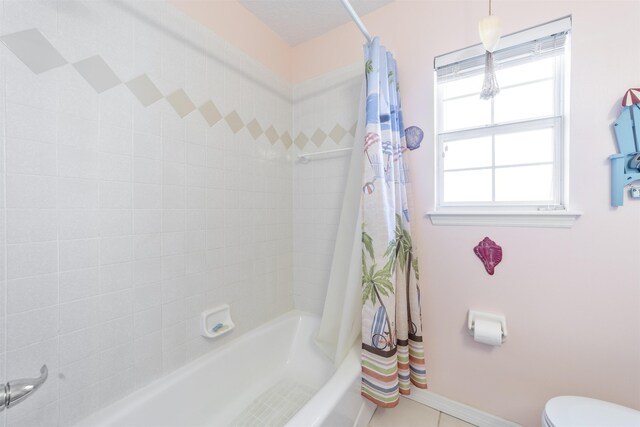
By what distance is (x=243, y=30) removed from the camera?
1.54m

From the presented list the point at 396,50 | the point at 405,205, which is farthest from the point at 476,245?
the point at 396,50

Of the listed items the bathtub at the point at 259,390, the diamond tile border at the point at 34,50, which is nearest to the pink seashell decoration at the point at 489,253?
the bathtub at the point at 259,390

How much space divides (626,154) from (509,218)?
46cm

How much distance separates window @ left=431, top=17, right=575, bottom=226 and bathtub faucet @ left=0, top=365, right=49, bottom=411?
174 centimetres

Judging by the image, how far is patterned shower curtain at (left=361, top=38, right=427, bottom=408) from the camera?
3.87ft

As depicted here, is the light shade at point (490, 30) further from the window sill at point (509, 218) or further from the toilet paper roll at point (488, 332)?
the toilet paper roll at point (488, 332)

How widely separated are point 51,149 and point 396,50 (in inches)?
68.4

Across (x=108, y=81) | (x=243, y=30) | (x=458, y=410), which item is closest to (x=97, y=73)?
(x=108, y=81)

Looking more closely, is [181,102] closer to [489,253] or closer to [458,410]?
[489,253]

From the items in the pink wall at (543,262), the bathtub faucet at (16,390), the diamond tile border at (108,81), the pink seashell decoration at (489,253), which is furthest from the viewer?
the pink seashell decoration at (489,253)

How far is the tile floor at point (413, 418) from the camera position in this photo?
1.33 metres

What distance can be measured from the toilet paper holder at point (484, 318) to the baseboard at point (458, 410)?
43 cm

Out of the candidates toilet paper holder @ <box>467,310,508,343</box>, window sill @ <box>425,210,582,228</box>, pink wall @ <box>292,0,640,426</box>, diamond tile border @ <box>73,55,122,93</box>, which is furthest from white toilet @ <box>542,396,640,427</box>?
diamond tile border @ <box>73,55,122,93</box>

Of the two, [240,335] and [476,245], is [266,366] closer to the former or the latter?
[240,335]
